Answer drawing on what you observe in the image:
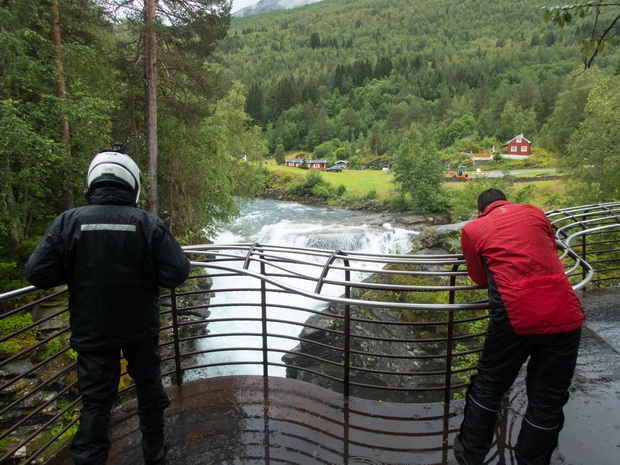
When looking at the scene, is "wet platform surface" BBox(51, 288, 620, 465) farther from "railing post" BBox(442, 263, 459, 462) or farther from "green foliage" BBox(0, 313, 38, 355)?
"green foliage" BBox(0, 313, 38, 355)

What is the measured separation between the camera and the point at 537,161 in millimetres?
56406

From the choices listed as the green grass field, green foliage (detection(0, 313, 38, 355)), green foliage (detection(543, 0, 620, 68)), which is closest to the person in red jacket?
green foliage (detection(543, 0, 620, 68))

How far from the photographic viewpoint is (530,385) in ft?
8.02

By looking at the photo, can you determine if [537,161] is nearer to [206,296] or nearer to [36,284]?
[206,296]

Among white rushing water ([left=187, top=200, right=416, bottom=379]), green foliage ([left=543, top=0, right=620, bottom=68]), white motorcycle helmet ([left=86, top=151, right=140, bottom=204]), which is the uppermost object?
green foliage ([left=543, top=0, right=620, bottom=68])

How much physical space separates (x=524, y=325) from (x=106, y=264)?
2.46 metres

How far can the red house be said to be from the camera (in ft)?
212

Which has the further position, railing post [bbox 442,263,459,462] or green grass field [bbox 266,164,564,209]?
green grass field [bbox 266,164,564,209]

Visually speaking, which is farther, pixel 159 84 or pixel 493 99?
pixel 493 99

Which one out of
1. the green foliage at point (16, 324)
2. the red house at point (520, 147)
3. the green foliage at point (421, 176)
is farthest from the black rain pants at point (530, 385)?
the red house at point (520, 147)

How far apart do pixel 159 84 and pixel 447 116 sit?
324 feet

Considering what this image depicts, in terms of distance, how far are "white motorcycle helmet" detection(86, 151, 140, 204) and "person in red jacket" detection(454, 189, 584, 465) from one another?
2.21m

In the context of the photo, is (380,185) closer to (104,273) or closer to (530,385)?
(530,385)

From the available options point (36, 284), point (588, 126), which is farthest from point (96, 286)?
point (588, 126)
